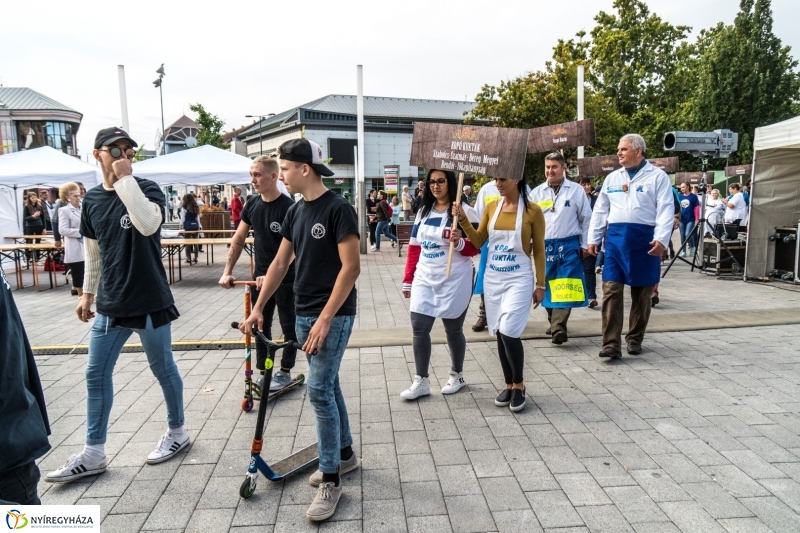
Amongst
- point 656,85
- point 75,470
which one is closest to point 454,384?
point 75,470

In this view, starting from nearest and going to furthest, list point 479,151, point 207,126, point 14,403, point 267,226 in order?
1. point 14,403
2. point 479,151
3. point 267,226
4. point 207,126

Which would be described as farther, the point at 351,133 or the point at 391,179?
the point at 351,133

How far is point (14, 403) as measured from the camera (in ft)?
5.71

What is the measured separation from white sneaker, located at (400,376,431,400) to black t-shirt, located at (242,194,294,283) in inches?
54.0

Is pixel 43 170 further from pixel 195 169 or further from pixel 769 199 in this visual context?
pixel 769 199

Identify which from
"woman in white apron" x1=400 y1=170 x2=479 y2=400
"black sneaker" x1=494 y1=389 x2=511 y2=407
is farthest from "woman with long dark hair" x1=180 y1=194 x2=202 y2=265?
"black sneaker" x1=494 y1=389 x2=511 y2=407

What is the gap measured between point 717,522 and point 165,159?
14.1 metres

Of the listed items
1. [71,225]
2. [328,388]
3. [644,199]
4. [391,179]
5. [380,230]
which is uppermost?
[391,179]

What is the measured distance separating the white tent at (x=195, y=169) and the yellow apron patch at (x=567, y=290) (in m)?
9.34

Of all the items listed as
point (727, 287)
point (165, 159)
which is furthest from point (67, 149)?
point (727, 287)

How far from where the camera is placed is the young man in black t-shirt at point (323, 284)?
2863mm

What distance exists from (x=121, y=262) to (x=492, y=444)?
2639 millimetres

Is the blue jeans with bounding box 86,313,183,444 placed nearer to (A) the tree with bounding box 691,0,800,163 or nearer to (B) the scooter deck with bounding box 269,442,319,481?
(B) the scooter deck with bounding box 269,442,319,481

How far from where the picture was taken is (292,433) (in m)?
3.95
